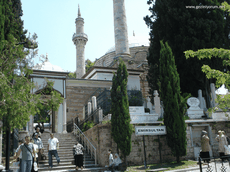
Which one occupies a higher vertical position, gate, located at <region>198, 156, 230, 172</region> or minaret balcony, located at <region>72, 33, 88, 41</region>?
minaret balcony, located at <region>72, 33, 88, 41</region>

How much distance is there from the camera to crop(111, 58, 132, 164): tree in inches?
416

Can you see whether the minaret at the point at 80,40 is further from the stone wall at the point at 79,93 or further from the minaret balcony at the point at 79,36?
the stone wall at the point at 79,93

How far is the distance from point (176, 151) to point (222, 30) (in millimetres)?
9627

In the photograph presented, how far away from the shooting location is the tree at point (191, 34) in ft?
51.9

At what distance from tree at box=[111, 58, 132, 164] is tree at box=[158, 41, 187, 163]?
74.4 inches

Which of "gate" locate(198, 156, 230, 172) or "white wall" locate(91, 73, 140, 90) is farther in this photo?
"white wall" locate(91, 73, 140, 90)

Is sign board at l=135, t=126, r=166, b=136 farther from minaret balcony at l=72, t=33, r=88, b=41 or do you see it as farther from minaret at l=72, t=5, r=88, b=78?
minaret balcony at l=72, t=33, r=88, b=41

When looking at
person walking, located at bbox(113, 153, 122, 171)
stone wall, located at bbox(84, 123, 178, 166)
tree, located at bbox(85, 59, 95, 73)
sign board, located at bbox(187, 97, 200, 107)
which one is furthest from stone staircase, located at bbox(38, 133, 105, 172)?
tree, located at bbox(85, 59, 95, 73)

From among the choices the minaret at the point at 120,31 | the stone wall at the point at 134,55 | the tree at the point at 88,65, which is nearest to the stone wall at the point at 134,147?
the minaret at the point at 120,31

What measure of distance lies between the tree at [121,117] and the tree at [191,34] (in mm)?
6534

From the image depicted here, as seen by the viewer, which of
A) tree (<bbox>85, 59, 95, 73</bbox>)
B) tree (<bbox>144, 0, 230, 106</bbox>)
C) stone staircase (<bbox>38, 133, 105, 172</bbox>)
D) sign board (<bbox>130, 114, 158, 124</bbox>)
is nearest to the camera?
stone staircase (<bbox>38, 133, 105, 172</bbox>)

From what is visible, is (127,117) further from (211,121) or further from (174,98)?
(211,121)

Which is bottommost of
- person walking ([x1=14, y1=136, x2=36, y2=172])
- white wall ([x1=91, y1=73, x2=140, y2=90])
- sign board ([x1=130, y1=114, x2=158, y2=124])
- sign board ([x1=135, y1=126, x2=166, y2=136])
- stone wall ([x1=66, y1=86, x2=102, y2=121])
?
person walking ([x1=14, y1=136, x2=36, y2=172])

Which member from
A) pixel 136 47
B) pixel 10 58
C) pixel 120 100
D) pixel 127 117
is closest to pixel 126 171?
pixel 127 117
